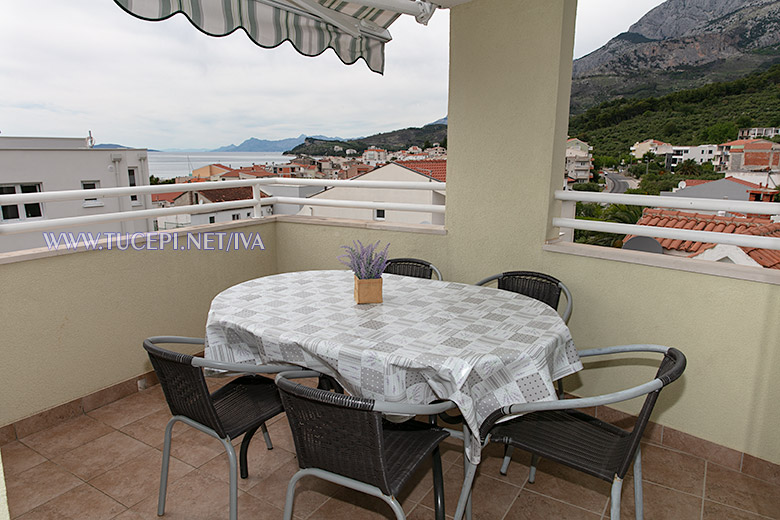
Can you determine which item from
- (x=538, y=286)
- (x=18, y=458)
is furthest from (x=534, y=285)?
(x=18, y=458)

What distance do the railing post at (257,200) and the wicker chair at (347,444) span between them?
9.07 feet

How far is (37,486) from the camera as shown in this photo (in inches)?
89.2

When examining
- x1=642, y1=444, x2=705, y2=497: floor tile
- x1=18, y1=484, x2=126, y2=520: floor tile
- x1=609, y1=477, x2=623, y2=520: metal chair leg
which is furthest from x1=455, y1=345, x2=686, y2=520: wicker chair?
x1=18, y1=484, x2=126, y2=520: floor tile

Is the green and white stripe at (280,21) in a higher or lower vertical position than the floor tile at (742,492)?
higher

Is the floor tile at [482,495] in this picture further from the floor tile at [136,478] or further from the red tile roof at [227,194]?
the red tile roof at [227,194]

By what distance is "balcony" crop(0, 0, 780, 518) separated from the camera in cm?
227

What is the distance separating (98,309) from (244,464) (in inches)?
56.1

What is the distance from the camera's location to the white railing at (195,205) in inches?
98.4

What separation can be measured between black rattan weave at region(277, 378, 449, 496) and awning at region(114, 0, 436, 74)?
1.72m

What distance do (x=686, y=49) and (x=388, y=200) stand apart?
8.70 ft

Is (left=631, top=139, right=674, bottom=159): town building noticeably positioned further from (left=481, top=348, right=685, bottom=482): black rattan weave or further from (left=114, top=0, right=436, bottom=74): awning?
(left=481, top=348, right=685, bottom=482): black rattan weave

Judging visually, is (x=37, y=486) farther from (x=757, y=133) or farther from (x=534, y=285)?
(x=757, y=133)

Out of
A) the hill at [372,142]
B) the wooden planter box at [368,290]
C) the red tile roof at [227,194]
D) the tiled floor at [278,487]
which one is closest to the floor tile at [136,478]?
the tiled floor at [278,487]

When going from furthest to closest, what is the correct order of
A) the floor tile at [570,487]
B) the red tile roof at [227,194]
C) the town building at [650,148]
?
the red tile roof at [227,194]
the town building at [650,148]
the floor tile at [570,487]
